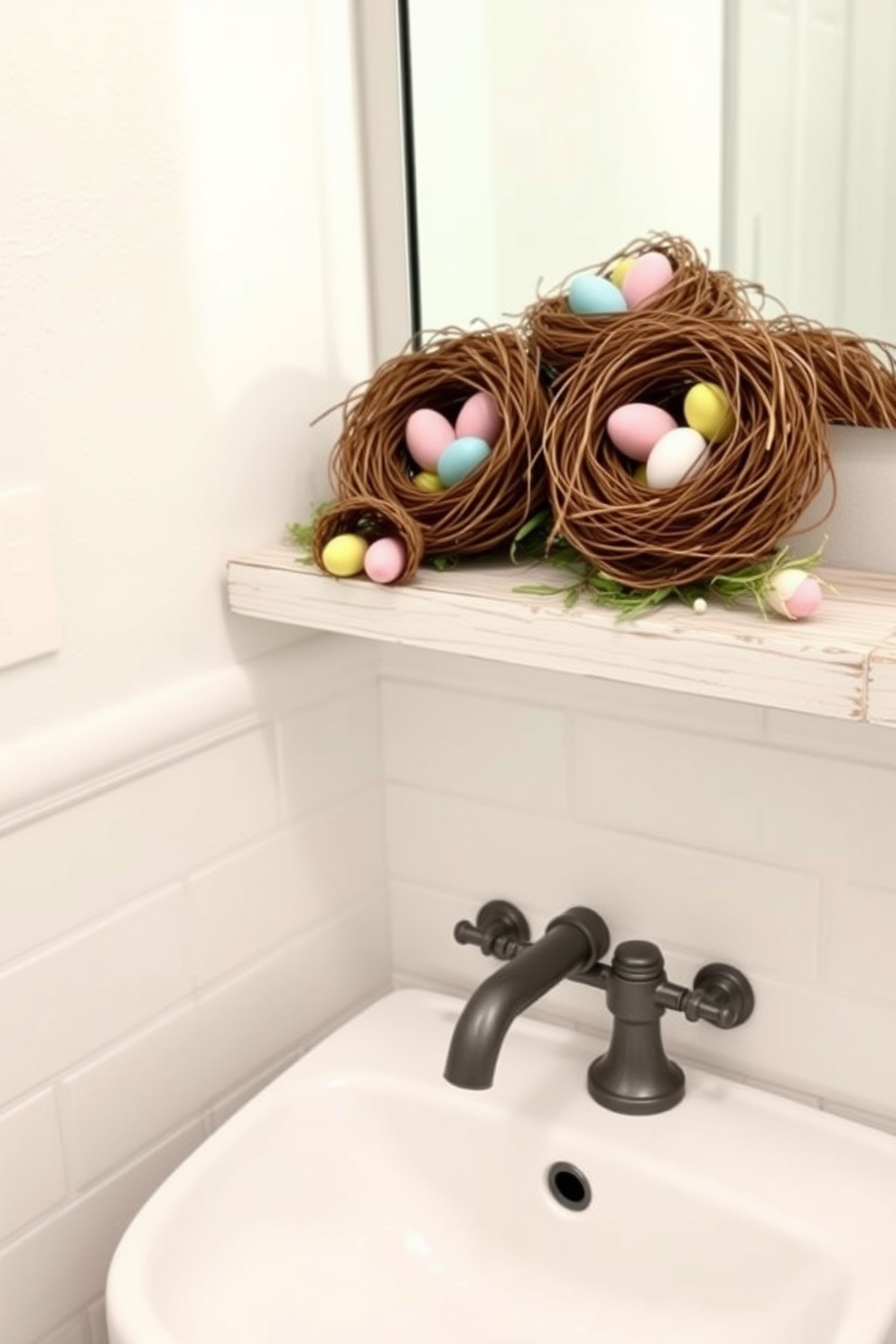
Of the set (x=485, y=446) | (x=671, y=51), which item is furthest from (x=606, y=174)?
(x=485, y=446)

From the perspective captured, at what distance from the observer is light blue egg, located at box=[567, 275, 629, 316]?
882mm

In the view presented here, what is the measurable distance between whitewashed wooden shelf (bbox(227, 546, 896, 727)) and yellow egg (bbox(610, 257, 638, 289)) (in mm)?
191

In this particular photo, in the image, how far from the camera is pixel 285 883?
3.55 feet

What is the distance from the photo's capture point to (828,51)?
0.85m

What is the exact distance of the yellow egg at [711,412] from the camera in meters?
0.80

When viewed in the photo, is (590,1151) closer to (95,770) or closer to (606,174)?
(95,770)

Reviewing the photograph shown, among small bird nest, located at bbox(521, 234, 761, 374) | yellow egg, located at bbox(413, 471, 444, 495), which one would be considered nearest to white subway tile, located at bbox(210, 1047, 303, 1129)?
yellow egg, located at bbox(413, 471, 444, 495)

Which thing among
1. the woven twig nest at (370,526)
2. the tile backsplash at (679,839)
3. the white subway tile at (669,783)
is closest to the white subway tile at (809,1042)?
the tile backsplash at (679,839)

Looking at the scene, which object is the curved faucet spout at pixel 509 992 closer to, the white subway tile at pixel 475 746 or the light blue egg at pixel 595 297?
the white subway tile at pixel 475 746

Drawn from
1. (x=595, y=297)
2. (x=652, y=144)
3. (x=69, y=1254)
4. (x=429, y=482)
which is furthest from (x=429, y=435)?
(x=69, y=1254)

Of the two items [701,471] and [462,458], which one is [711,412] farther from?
[462,458]

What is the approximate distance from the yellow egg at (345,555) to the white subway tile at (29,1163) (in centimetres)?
38

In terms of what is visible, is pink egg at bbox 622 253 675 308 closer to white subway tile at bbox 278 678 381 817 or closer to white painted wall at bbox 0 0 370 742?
white painted wall at bbox 0 0 370 742

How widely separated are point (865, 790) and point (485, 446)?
1.07 feet
